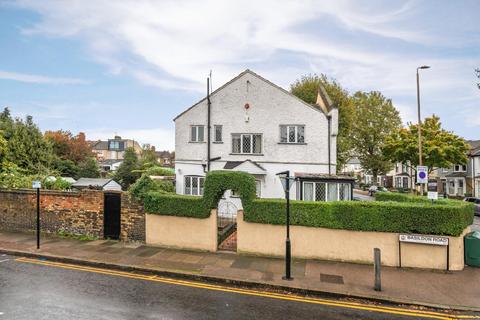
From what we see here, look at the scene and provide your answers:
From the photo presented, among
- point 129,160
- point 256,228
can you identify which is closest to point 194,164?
point 256,228

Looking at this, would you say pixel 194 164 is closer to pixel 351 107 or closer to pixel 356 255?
pixel 356 255

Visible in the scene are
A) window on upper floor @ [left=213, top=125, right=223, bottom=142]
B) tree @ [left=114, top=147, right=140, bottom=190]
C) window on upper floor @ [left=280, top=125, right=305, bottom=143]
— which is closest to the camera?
window on upper floor @ [left=280, top=125, right=305, bottom=143]

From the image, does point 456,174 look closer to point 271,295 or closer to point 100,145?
point 271,295

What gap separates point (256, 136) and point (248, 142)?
72 cm

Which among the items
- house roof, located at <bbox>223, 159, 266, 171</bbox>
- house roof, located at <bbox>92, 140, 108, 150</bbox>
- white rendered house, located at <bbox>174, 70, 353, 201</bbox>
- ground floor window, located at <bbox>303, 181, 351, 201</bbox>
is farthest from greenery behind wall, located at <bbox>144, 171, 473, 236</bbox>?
house roof, located at <bbox>92, 140, 108, 150</bbox>

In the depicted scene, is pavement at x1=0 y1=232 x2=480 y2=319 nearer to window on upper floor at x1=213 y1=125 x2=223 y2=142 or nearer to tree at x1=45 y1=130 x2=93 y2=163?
window on upper floor at x1=213 y1=125 x2=223 y2=142

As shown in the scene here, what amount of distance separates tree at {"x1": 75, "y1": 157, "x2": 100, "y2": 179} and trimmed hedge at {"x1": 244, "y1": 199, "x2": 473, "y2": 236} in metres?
43.2

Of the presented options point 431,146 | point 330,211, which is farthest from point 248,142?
point 431,146

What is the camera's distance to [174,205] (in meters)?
13.9

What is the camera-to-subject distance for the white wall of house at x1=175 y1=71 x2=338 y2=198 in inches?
861

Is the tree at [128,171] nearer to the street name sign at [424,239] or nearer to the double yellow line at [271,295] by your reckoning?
the double yellow line at [271,295]

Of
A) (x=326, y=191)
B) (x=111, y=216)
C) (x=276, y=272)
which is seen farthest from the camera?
(x=326, y=191)

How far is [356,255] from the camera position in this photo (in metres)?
12.3

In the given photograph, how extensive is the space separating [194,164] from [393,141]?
24837mm
